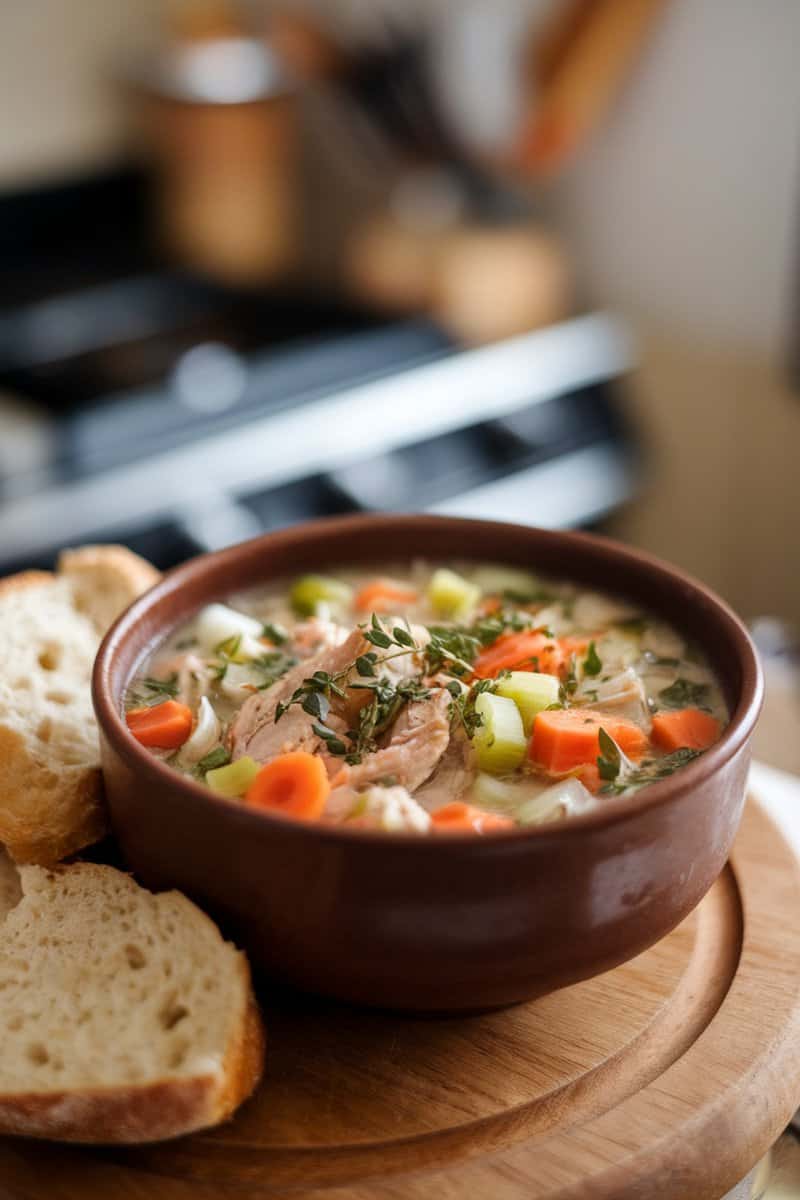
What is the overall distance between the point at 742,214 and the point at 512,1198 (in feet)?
11.5

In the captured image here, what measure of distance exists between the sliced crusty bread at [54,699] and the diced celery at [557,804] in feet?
1.66

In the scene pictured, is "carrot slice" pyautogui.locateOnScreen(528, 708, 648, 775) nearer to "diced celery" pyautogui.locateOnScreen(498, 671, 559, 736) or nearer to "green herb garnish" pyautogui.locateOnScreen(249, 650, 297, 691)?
"diced celery" pyautogui.locateOnScreen(498, 671, 559, 736)

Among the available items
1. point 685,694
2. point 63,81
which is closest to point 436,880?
point 685,694

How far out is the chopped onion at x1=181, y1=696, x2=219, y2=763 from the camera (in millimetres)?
1449

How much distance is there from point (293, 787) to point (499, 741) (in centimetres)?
23

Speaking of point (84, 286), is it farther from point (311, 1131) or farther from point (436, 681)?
point (311, 1131)

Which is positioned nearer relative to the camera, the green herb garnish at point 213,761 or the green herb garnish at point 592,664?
the green herb garnish at point 213,761

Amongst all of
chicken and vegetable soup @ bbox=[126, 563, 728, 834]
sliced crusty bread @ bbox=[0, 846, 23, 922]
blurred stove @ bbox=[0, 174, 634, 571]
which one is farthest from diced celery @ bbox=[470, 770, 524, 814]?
blurred stove @ bbox=[0, 174, 634, 571]

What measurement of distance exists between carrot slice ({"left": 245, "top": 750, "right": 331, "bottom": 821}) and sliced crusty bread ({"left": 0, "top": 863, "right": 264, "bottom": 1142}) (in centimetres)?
13

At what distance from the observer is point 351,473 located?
3453mm

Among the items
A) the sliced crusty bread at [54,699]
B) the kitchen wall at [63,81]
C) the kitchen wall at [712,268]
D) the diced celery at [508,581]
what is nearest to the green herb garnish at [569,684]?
the diced celery at [508,581]

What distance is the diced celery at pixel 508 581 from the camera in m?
1.78

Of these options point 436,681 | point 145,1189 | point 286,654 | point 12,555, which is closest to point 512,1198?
point 145,1189

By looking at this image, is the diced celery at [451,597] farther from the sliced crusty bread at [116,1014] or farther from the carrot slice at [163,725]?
the sliced crusty bread at [116,1014]
